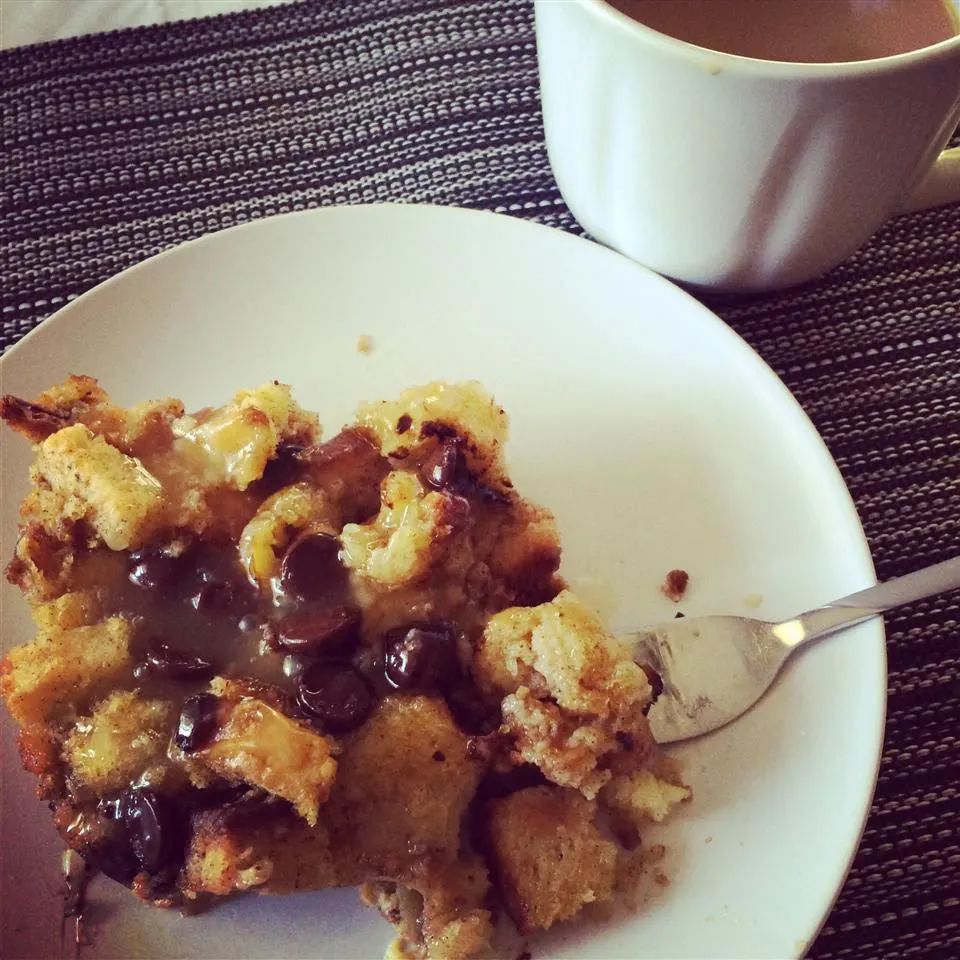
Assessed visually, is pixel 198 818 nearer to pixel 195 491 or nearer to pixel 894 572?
pixel 195 491

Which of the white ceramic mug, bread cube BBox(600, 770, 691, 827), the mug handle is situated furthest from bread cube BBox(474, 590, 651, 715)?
the mug handle

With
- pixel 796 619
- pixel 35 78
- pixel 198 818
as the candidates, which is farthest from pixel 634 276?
pixel 35 78

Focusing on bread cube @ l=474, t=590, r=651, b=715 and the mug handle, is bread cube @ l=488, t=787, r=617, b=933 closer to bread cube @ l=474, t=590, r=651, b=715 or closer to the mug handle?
bread cube @ l=474, t=590, r=651, b=715

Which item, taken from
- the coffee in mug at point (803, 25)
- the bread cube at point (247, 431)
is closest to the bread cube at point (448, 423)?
the bread cube at point (247, 431)

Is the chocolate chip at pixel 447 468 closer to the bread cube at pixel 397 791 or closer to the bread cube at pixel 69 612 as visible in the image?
the bread cube at pixel 397 791

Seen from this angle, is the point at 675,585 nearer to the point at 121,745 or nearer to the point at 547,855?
the point at 547,855

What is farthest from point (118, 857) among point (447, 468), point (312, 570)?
point (447, 468)
